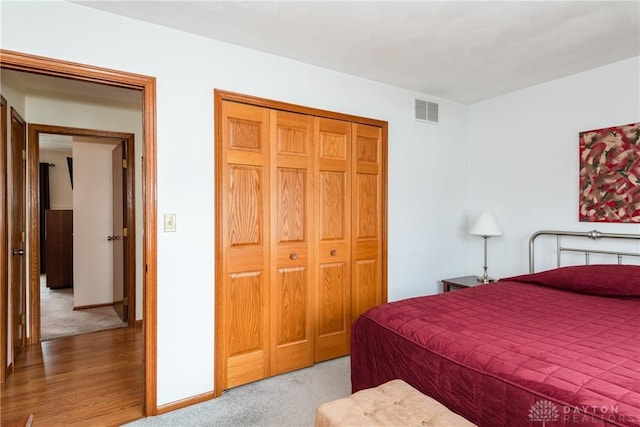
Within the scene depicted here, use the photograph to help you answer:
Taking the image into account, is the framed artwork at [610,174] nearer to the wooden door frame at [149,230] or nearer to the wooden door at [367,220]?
the wooden door at [367,220]

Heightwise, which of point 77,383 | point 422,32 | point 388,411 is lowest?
point 77,383

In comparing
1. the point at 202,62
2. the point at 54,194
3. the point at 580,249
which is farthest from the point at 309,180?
the point at 54,194

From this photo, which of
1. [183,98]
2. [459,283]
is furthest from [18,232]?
[459,283]

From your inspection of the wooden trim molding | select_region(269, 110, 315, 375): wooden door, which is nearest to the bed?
select_region(269, 110, 315, 375): wooden door

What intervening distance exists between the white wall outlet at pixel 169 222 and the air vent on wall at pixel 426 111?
A: 250 centimetres

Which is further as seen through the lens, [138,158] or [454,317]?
[138,158]

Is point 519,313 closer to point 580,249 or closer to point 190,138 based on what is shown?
point 580,249

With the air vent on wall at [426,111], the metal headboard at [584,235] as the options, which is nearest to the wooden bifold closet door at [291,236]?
the air vent on wall at [426,111]

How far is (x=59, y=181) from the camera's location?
735cm

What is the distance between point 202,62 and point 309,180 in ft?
3.77

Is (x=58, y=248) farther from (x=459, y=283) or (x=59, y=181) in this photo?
(x=459, y=283)

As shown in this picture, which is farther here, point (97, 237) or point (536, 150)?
point (97, 237)

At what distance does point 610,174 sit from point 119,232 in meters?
5.00

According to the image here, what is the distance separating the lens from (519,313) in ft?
6.68
